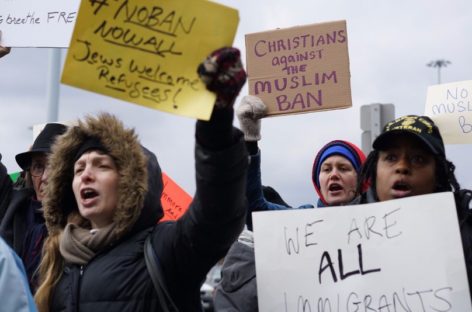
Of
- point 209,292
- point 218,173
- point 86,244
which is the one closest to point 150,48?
point 218,173

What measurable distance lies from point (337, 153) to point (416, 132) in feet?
3.25

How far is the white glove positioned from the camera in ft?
10.6

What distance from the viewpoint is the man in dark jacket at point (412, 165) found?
2588 mm

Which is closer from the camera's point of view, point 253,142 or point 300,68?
point 253,142

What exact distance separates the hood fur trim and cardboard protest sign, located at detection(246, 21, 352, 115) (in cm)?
99

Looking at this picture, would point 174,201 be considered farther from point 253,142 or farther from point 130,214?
point 130,214

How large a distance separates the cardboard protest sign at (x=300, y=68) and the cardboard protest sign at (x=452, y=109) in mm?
570

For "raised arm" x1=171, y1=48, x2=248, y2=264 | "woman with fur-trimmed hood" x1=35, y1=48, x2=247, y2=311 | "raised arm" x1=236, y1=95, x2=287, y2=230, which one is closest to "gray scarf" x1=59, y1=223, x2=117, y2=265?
"woman with fur-trimmed hood" x1=35, y1=48, x2=247, y2=311

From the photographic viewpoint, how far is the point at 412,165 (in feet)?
8.61

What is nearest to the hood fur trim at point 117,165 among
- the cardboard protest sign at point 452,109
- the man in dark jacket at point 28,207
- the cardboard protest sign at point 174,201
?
the man in dark jacket at point 28,207

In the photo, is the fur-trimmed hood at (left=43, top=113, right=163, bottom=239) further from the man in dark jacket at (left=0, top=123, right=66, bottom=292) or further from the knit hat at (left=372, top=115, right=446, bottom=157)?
the knit hat at (left=372, top=115, right=446, bottom=157)

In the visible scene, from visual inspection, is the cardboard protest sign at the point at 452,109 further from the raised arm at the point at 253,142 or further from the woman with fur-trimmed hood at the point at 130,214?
the woman with fur-trimmed hood at the point at 130,214

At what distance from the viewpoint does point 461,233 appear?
7.95 ft

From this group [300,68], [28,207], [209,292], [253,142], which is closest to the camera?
[253,142]
